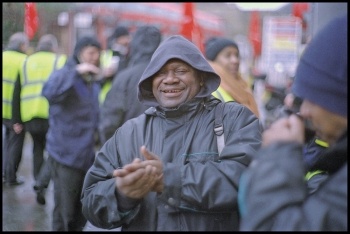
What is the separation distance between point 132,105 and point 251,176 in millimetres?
3980

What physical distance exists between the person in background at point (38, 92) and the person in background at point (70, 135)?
56.8 inches

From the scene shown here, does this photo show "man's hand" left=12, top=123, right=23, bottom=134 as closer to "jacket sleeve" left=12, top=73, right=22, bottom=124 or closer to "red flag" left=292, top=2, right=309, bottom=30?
"jacket sleeve" left=12, top=73, right=22, bottom=124

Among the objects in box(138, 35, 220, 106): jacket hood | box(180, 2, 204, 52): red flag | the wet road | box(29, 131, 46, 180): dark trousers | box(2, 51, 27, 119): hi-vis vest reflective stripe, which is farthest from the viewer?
box(180, 2, 204, 52): red flag

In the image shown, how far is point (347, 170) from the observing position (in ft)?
5.66

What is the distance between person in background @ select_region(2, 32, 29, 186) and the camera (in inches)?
304

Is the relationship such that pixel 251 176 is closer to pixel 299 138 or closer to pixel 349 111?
pixel 299 138

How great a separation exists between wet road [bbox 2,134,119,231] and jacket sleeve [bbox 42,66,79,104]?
137 centimetres

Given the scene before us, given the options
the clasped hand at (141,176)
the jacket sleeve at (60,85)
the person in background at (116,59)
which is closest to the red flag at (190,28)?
the person in background at (116,59)

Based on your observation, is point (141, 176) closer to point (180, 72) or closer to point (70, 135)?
point (180, 72)

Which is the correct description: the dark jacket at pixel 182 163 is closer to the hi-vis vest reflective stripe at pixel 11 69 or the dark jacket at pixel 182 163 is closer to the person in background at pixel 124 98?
the person in background at pixel 124 98

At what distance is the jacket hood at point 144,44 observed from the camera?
6.08 metres

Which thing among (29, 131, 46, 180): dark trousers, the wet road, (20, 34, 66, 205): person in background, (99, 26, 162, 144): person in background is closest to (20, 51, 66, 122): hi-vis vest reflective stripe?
(20, 34, 66, 205): person in background

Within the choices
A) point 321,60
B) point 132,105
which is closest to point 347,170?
point 321,60

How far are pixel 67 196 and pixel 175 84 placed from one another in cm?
292
